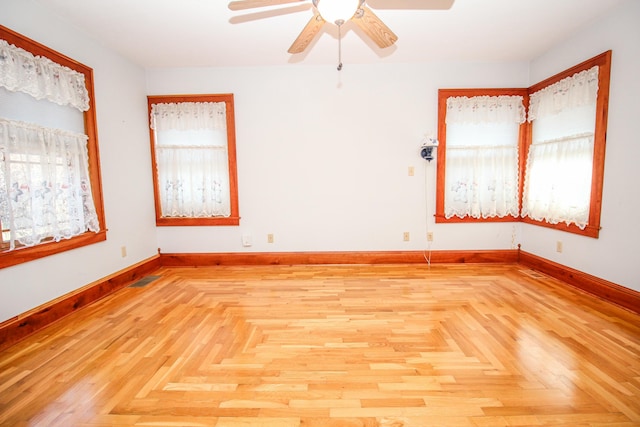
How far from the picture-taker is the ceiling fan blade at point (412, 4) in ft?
7.67

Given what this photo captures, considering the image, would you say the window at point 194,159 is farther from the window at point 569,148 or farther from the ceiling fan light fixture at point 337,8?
the window at point 569,148

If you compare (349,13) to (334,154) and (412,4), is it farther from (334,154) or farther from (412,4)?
(334,154)

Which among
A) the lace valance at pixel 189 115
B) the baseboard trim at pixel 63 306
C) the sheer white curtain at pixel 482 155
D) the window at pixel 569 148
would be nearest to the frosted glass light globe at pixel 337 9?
the lace valance at pixel 189 115

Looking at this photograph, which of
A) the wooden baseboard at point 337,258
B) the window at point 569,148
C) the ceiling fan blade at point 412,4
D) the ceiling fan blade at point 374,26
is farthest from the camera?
the wooden baseboard at point 337,258

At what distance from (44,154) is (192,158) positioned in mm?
1565

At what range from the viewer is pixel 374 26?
1.94 m

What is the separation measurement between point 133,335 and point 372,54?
373cm

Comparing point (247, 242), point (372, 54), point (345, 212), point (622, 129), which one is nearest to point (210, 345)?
point (247, 242)

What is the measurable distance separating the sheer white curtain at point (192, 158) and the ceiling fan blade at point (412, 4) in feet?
7.34

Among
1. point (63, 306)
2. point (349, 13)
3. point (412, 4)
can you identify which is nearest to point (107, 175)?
point (63, 306)

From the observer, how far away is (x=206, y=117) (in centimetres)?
374

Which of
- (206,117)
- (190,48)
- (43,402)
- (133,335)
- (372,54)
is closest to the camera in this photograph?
(43,402)

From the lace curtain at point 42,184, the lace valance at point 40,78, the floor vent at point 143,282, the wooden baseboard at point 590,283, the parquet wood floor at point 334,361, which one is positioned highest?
the lace valance at point 40,78

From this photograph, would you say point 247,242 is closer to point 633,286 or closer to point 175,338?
point 175,338
